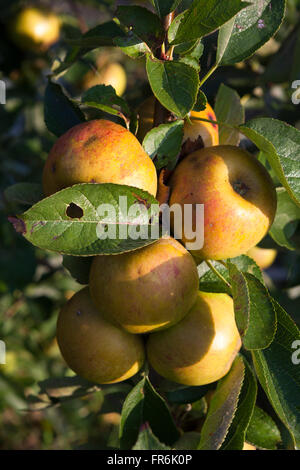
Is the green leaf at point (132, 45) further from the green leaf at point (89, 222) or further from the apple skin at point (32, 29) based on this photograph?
the apple skin at point (32, 29)

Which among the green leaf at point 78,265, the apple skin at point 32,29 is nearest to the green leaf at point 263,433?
the green leaf at point 78,265

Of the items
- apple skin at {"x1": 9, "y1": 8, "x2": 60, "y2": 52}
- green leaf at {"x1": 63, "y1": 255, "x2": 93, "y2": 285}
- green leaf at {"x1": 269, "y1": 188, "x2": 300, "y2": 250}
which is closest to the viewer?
green leaf at {"x1": 63, "y1": 255, "x2": 93, "y2": 285}

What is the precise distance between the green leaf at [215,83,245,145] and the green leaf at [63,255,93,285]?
338mm

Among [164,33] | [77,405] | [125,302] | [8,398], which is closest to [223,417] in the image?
[125,302]

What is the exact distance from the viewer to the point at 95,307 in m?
0.85

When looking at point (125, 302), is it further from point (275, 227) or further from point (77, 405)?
point (77, 405)

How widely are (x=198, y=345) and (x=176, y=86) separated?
0.41 metres

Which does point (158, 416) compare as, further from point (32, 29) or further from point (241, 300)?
point (32, 29)

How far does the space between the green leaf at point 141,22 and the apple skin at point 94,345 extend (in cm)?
44

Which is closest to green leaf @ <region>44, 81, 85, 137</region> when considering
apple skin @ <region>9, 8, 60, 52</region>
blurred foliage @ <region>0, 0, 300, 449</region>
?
blurred foliage @ <region>0, 0, 300, 449</region>

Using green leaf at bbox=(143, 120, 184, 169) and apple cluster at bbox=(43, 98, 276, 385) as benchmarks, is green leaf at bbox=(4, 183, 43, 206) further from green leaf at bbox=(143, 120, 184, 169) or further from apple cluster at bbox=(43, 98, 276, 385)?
green leaf at bbox=(143, 120, 184, 169)

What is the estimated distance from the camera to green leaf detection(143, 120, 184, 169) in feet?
2.61

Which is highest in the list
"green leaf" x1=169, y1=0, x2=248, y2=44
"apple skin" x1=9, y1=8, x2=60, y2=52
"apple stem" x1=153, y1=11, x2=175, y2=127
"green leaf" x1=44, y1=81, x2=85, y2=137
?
"green leaf" x1=169, y1=0, x2=248, y2=44

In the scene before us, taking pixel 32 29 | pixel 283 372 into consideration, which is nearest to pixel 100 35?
pixel 283 372
